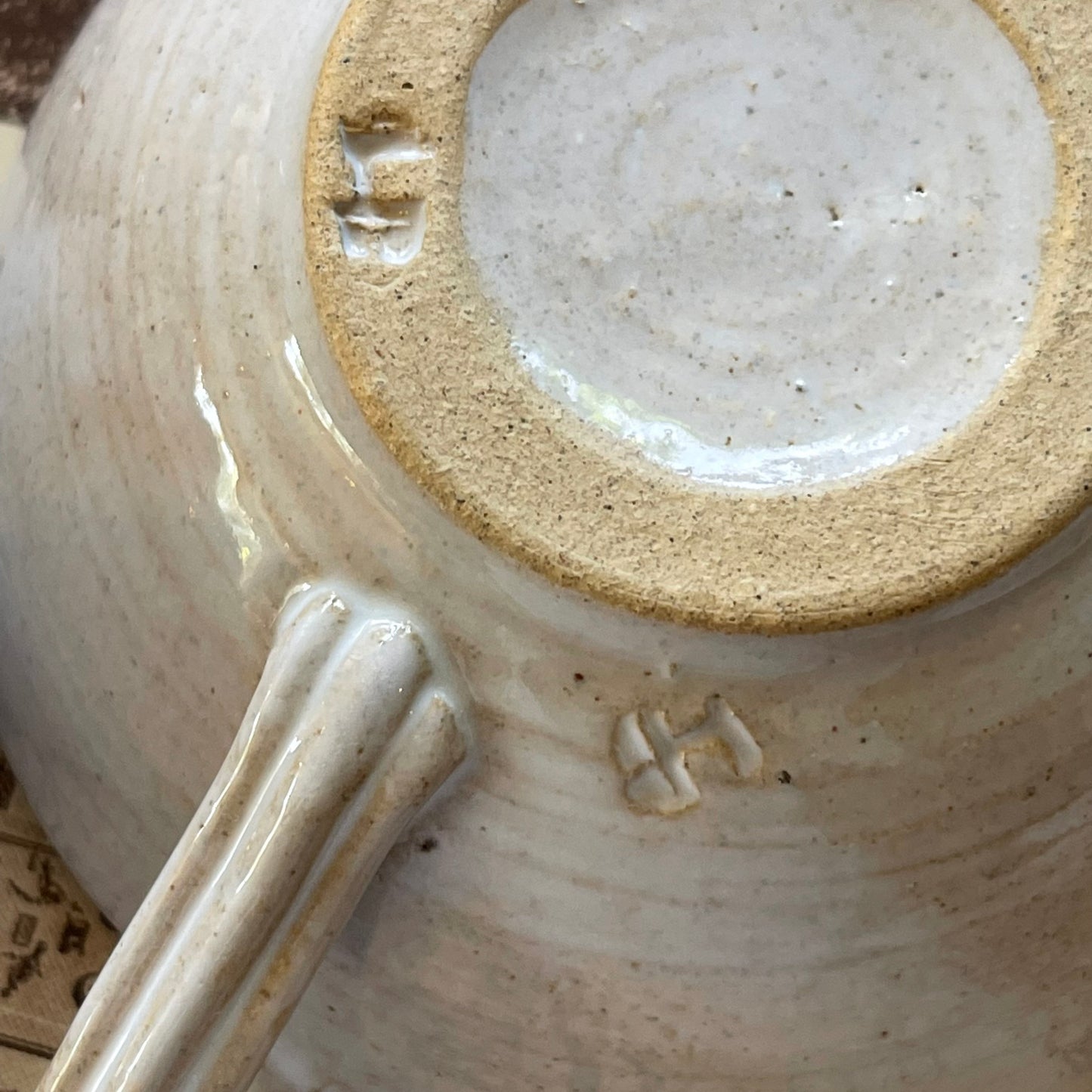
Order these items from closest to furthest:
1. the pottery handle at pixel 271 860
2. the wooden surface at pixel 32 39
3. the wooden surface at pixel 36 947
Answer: the pottery handle at pixel 271 860
the wooden surface at pixel 36 947
the wooden surface at pixel 32 39

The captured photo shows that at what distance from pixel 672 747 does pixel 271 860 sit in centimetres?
17

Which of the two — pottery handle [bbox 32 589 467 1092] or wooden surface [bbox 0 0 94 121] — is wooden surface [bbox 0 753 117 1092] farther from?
wooden surface [bbox 0 0 94 121]

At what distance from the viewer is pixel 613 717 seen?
1.86ft

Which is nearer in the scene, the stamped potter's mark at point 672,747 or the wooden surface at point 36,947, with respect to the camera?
the stamped potter's mark at point 672,747

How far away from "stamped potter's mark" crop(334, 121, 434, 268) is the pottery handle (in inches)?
6.3

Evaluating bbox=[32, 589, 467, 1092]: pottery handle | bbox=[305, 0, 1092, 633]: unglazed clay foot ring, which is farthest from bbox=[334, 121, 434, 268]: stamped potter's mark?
bbox=[32, 589, 467, 1092]: pottery handle

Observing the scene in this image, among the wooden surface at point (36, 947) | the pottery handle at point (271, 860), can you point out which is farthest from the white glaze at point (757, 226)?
the wooden surface at point (36, 947)

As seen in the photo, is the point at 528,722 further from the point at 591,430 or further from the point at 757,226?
the point at 757,226

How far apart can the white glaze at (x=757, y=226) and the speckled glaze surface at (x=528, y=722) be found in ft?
0.18

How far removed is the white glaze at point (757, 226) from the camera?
0.59m

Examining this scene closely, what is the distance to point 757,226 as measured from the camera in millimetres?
604

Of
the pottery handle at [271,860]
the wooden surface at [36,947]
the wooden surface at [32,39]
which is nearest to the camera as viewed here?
the pottery handle at [271,860]

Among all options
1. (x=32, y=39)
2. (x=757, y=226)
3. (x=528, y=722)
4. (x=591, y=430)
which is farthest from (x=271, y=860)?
(x=32, y=39)

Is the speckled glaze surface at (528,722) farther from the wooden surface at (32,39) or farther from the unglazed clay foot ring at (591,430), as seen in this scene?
the wooden surface at (32,39)
